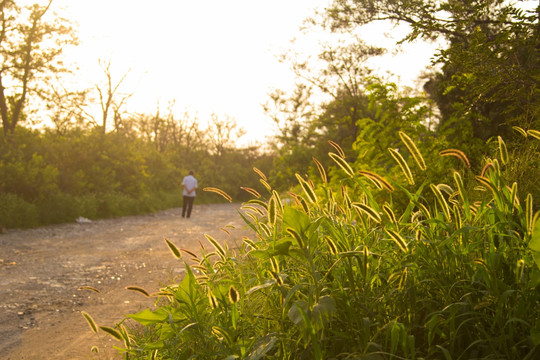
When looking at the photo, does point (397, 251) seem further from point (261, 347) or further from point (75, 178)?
point (75, 178)

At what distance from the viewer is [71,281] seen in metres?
6.62

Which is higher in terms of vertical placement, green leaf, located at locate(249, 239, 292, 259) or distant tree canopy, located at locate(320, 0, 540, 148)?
distant tree canopy, located at locate(320, 0, 540, 148)

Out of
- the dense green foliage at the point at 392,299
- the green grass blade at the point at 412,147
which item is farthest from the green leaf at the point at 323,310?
the green grass blade at the point at 412,147

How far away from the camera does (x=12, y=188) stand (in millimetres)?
15562

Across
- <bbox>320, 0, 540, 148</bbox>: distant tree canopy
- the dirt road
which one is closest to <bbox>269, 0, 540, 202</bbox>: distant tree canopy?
<bbox>320, 0, 540, 148</bbox>: distant tree canopy

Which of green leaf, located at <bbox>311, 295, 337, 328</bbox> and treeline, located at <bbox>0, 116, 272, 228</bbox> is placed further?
treeline, located at <bbox>0, 116, 272, 228</bbox>

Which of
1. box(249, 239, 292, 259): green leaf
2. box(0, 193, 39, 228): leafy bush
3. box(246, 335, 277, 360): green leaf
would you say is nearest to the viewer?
box(246, 335, 277, 360): green leaf

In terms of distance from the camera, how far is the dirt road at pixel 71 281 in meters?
4.12

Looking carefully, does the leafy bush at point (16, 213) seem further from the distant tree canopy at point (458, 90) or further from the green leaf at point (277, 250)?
the green leaf at point (277, 250)

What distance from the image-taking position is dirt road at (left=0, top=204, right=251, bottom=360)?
4.12 metres

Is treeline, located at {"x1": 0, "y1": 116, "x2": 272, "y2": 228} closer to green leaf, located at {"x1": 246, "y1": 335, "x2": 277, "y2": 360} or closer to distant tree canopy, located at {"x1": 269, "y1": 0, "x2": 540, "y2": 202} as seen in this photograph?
distant tree canopy, located at {"x1": 269, "y1": 0, "x2": 540, "y2": 202}

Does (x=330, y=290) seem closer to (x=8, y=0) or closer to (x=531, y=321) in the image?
(x=531, y=321)

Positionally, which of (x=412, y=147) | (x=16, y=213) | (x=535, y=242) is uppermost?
(x=412, y=147)

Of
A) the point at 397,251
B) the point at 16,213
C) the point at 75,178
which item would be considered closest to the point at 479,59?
the point at 397,251
